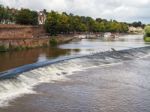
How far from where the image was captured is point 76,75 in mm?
22969

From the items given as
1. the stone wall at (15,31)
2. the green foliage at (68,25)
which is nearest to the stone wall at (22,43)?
the stone wall at (15,31)

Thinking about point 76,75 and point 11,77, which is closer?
point 11,77

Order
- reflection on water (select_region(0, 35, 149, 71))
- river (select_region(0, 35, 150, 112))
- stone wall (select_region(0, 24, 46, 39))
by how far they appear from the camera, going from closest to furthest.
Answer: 1. river (select_region(0, 35, 150, 112))
2. reflection on water (select_region(0, 35, 149, 71))
3. stone wall (select_region(0, 24, 46, 39))

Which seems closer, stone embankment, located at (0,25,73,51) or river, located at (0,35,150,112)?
river, located at (0,35,150,112)

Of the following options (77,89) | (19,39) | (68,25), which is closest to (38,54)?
(19,39)

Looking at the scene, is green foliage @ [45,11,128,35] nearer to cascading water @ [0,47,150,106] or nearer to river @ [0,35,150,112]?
cascading water @ [0,47,150,106]

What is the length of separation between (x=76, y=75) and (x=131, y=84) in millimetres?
4004

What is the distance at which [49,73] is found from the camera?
2278 cm

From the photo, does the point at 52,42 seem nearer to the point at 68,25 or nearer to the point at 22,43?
the point at 22,43

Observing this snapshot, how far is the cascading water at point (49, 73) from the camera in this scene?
57.7 feet

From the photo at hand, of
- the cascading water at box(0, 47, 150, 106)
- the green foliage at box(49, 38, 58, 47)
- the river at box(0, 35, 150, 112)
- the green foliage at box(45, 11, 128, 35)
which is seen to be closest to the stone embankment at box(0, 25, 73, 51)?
the green foliage at box(49, 38, 58, 47)

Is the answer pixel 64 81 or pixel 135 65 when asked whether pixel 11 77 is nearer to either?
pixel 64 81

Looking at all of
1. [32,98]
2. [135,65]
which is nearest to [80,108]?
[32,98]

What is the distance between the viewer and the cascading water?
57.7 ft
